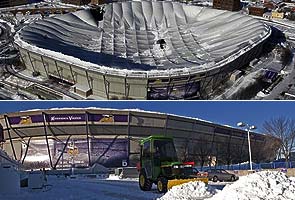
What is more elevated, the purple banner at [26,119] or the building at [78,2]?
the purple banner at [26,119]

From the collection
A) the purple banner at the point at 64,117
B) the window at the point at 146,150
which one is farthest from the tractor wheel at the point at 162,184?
the purple banner at the point at 64,117

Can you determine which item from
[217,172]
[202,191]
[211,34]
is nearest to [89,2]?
[211,34]

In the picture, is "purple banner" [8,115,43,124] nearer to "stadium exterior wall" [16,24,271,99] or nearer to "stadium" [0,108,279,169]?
"stadium" [0,108,279,169]

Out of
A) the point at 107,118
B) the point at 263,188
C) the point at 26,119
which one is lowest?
the point at 26,119

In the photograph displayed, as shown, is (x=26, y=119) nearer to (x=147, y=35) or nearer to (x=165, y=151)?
(x=165, y=151)

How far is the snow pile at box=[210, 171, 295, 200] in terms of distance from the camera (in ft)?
15.3

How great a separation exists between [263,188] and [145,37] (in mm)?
22082

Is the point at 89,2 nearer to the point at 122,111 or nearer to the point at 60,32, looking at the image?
the point at 60,32

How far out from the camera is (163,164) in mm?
6570

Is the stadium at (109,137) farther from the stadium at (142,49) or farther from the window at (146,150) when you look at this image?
the stadium at (142,49)

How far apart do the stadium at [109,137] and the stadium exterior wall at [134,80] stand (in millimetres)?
7676

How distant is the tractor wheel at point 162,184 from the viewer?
6.42m

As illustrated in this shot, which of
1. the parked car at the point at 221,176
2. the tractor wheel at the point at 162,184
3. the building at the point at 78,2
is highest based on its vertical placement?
the tractor wheel at the point at 162,184

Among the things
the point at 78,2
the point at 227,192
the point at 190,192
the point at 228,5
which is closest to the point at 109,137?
the point at 190,192
